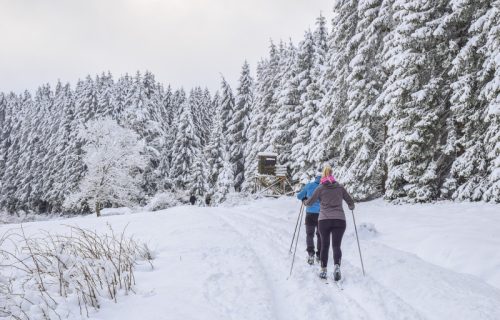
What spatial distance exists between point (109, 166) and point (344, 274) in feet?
108

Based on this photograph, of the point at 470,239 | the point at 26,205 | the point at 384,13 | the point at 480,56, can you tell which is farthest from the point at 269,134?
the point at 26,205

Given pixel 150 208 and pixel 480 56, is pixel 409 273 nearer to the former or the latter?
pixel 480 56

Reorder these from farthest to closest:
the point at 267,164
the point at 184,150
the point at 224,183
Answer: the point at 184,150 → the point at 224,183 → the point at 267,164

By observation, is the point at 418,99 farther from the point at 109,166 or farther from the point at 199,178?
the point at 109,166

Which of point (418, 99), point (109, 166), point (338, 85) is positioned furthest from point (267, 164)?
point (109, 166)

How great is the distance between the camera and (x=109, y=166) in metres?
35.5

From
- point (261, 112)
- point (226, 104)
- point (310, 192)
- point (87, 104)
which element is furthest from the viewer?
point (87, 104)

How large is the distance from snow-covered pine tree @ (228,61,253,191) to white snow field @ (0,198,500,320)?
2976 cm

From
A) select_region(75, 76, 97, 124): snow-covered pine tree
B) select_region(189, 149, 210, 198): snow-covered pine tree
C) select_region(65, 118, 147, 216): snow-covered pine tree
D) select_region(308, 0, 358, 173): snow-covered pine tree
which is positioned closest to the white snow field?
select_region(308, 0, 358, 173): snow-covered pine tree

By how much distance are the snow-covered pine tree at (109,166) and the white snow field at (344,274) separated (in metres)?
26.4

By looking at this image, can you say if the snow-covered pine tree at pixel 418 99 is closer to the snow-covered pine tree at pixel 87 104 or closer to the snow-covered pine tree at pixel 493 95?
the snow-covered pine tree at pixel 493 95

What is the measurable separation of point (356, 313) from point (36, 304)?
4.07 meters

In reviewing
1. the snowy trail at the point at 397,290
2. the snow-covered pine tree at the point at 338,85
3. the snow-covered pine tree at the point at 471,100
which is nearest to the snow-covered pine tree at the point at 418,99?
the snow-covered pine tree at the point at 471,100

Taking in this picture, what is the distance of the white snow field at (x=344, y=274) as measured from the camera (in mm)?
4711
